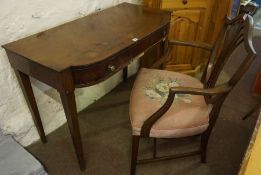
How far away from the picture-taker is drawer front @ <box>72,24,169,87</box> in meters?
1.13

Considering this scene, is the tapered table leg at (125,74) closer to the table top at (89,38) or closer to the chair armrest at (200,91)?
Answer: the table top at (89,38)

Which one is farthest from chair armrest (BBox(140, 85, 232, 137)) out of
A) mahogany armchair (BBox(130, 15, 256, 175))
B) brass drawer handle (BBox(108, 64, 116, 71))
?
brass drawer handle (BBox(108, 64, 116, 71))

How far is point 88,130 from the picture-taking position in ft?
6.01

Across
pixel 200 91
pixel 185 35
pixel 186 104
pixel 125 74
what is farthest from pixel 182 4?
pixel 200 91

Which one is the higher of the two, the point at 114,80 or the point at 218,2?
the point at 218,2

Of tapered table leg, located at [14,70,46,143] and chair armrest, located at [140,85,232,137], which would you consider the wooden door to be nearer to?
chair armrest, located at [140,85,232,137]

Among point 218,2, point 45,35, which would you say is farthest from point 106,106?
point 218,2

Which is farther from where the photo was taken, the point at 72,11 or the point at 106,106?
the point at 106,106

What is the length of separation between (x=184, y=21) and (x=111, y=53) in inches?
43.4

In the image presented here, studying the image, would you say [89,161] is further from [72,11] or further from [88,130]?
[72,11]

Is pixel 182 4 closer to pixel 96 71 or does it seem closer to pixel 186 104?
pixel 186 104

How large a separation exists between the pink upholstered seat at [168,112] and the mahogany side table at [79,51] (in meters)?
0.23

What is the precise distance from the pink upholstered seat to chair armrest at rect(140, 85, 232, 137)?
0.03m

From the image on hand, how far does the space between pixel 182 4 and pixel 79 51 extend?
1.12m
